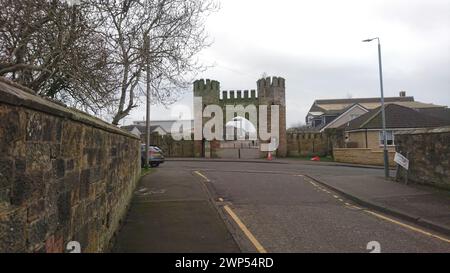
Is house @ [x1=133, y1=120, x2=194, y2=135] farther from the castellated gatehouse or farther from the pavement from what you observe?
the pavement

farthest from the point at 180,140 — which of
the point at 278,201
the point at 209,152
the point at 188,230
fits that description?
the point at 188,230

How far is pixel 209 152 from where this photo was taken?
4522 cm

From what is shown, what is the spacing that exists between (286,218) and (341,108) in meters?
72.7

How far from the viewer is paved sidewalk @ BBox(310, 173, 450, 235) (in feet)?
31.8

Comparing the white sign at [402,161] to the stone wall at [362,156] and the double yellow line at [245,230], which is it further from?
the stone wall at [362,156]

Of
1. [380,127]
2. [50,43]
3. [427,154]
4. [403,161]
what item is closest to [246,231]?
[50,43]

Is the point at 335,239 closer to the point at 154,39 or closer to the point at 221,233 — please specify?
the point at 221,233

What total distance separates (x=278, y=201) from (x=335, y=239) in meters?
4.97

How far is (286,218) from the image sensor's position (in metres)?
10.0

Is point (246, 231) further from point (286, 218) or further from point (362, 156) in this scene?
point (362, 156)

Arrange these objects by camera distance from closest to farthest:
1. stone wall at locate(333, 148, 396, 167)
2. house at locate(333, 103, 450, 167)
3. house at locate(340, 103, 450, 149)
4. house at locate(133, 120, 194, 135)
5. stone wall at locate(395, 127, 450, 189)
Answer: stone wall at locate(395, 127, 450, 189), stone wall at locate(333, 148, 396, 167), house at locate(333, 103, 450, 167), house at locate(340, 103, 450, 149), house at locate(133, 120, 194, 135)

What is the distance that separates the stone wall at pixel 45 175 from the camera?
276 cm

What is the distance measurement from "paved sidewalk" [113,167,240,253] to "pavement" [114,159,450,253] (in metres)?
0.02

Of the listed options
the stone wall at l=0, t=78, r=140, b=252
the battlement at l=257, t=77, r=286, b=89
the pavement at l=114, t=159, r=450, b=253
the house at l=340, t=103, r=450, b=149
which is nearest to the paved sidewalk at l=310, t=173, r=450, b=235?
the pavement at l=114, t=159, r=450, b=253
